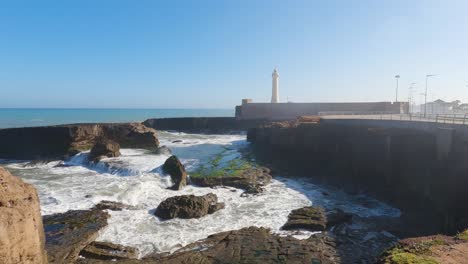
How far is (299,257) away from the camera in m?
9.16

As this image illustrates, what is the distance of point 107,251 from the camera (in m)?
9.63

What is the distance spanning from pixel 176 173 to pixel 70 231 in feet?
25.2

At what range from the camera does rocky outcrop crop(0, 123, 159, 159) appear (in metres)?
27.9

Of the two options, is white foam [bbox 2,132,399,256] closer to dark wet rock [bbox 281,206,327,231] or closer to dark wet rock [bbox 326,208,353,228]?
dark wet rock [bbox 281,206,327,231]

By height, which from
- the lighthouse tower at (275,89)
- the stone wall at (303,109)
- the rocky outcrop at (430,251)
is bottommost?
the rocky outcrop at (430,251)

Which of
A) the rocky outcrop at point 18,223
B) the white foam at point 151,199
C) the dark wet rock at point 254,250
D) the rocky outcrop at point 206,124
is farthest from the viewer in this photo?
the rocky outcrop at point 206,124

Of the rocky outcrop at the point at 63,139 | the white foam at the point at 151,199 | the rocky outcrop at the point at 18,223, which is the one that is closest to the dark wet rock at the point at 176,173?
the white foam at the point at 151,199

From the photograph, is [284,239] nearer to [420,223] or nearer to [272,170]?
[420,223]

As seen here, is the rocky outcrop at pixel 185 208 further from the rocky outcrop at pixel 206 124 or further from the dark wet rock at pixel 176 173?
the rocky outcrop at pixel 206 124

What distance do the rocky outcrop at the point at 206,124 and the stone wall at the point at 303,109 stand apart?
4.91ft

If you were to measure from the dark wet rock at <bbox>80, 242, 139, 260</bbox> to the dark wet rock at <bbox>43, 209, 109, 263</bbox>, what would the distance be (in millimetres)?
258

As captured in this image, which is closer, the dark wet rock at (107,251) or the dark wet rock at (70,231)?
the dark wet rock at (70,231)

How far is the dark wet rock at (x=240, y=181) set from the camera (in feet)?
56.2

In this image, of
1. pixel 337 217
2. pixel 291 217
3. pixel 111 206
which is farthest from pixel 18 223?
pixel 337 217
